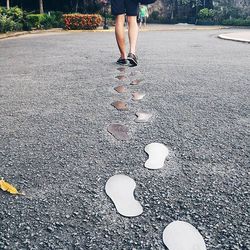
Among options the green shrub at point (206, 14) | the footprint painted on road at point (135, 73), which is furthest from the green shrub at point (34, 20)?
the green shrub at point (206, 14)

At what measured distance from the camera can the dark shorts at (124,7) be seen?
3.81 meters

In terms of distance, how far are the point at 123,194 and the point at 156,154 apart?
1.36 ft

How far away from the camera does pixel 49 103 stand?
7.99 feet

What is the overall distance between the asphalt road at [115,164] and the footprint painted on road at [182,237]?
0.07 ft

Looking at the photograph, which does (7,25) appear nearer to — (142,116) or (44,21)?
(44,21)

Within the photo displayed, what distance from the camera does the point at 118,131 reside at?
1.84 metres

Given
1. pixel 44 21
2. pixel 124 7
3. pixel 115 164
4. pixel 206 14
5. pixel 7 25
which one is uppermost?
pixel 206 14

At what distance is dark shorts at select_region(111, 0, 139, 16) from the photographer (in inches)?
150

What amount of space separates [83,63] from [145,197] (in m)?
3.75

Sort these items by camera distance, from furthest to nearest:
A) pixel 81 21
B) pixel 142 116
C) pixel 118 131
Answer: pixel 81 21, pixel 142 116, pixel 118 131

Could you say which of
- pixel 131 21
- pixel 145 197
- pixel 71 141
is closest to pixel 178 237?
pixel 145 197

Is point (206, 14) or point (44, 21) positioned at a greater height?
point (206, 14)

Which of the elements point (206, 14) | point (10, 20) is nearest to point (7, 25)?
point (10, 20)

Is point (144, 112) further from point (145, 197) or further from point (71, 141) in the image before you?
point (145, 197)
